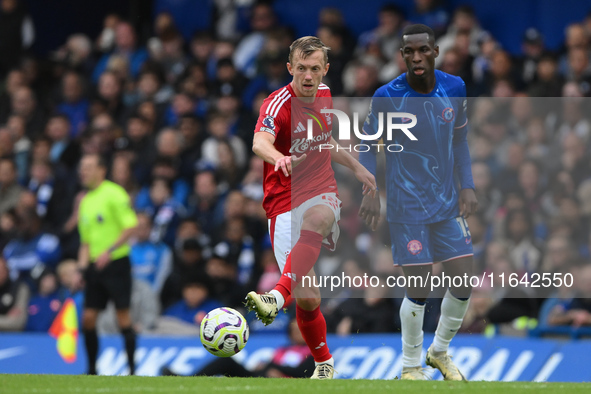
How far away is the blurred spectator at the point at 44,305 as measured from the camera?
40.9ft

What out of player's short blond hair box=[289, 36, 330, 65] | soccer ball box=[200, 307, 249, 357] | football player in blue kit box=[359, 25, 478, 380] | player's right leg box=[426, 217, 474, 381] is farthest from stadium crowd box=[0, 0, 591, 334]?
soccer ball box=[200, 307, 249, 357]

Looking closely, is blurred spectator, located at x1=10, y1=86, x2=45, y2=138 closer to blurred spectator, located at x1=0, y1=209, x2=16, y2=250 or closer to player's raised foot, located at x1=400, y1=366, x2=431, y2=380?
blurred spectator, located at x1=0, y1=209, x2=16, y2=250

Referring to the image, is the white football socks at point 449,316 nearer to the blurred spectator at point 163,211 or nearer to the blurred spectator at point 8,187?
the blurred spectator at point 163,211

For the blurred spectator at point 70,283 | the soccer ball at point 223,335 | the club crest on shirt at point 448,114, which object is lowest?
the blurred spectator at point 70,283

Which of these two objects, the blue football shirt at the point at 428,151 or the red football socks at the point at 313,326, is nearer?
the red football socks at the point at 313,326

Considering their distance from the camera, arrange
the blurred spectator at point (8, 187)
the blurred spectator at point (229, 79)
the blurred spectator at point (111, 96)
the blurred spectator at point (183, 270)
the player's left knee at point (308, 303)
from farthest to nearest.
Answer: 1. the blurred spectator at point (111, 96)
2. the blurred spectator at point (8, 187)
3. the blurred spectator at point (229, 79)
4. the blurred spectator at point (183, 270)
5. the player's left knee at point (308, 303)

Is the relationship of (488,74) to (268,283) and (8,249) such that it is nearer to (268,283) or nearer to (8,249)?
(268,283)

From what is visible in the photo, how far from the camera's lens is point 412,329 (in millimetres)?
7496

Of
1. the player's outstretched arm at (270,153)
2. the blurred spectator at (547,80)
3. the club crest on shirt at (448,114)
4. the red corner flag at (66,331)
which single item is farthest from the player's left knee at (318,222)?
the red corner flag at (66,331)

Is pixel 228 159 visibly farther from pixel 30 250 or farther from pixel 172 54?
pixel 172 54

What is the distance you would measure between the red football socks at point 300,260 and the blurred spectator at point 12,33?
1061cm

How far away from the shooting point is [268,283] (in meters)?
11.0

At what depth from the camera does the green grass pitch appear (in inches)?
239

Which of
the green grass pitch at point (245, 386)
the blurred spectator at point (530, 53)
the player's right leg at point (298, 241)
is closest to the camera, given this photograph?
the green grass pitch at point (245, 386)
